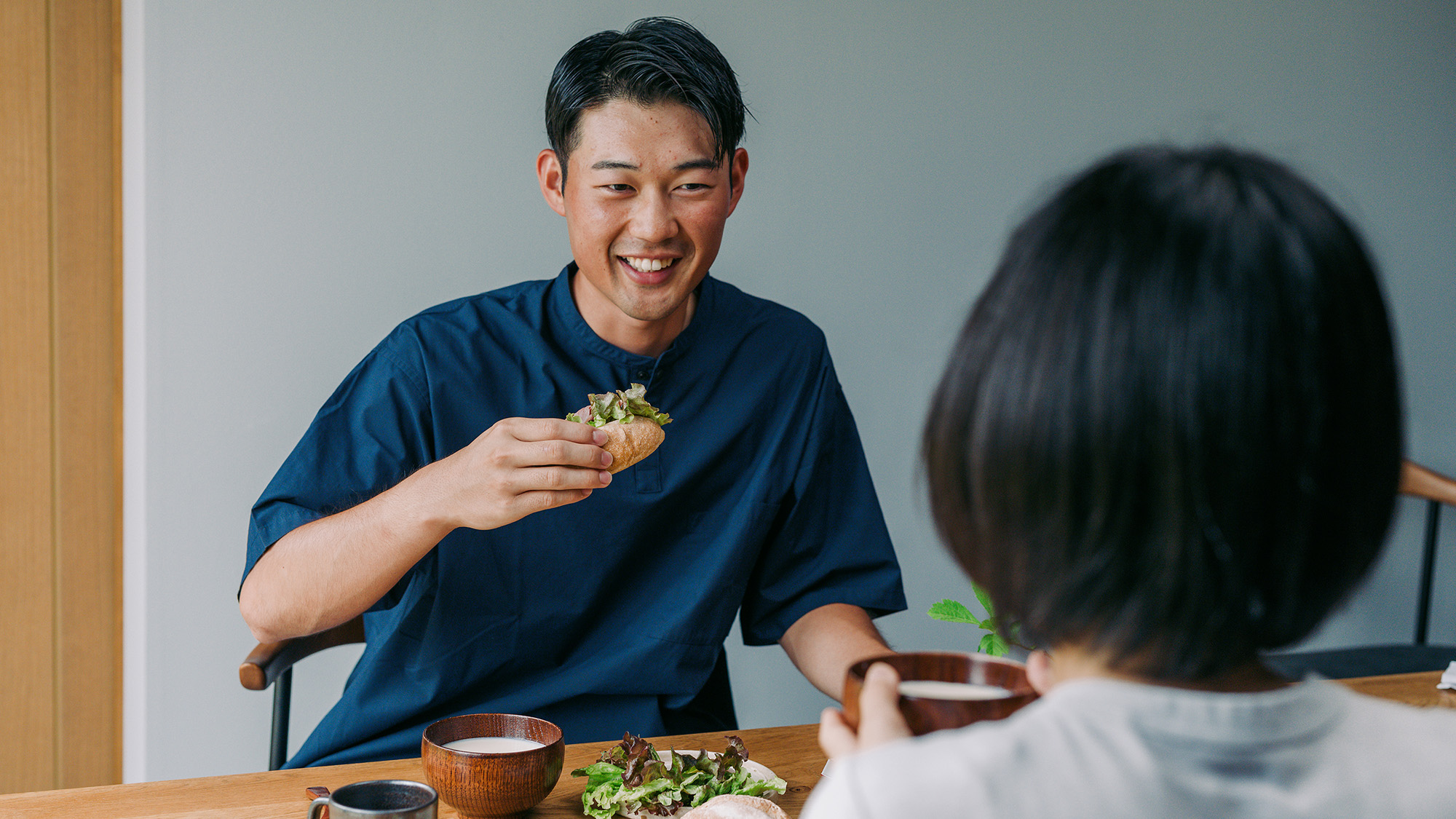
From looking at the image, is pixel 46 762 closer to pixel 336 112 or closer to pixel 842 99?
pixel 336 112

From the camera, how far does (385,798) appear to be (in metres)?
0.84

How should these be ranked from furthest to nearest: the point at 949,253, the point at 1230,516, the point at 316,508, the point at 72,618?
1. the point at 949,253
2. the point at 72,618
3. the point at 316,508
4. the point at 1230,516

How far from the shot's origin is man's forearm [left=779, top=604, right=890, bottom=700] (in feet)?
4.90

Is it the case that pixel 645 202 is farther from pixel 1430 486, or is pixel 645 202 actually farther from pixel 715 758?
pixel 1430 486

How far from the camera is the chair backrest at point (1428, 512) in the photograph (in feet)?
8.70

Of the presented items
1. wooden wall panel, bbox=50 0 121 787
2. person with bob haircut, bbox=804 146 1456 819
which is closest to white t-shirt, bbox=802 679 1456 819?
person with bob haircut, bbox=804 146 1456 819

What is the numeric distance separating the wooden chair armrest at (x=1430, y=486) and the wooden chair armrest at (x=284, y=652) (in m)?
2.57

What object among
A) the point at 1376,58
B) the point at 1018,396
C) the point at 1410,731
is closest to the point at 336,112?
the point at 1018,396

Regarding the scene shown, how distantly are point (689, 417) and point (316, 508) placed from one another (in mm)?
578

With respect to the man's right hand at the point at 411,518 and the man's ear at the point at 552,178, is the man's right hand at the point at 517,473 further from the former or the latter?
the man's ear at the point at 552,178

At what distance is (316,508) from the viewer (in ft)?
4.63

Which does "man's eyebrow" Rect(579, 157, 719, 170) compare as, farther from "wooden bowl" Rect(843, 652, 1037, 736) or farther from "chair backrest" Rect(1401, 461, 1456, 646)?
"chair backrest" Rect(1401, 461, 1456, 646)

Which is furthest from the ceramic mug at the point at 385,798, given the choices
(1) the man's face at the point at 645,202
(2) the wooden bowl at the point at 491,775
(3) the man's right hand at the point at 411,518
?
(1) the man's face at the point at 645,202

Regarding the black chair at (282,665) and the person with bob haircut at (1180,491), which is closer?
the person with bob haircut at (1180,491)
